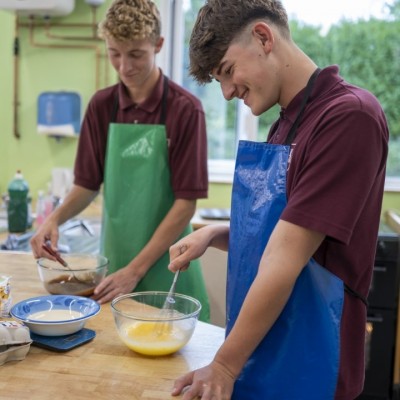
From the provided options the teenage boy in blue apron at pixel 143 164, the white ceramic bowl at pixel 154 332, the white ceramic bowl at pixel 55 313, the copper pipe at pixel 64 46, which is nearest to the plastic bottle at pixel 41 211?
the copper pipe at pixel 64 46

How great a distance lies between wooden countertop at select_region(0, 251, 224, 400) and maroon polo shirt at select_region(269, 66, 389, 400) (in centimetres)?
32

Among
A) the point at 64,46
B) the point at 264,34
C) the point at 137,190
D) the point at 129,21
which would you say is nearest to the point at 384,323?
the point at 137,190

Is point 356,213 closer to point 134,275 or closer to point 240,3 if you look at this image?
point 240,3

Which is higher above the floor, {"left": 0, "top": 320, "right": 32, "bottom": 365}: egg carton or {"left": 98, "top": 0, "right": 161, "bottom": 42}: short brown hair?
{"left": 98, "top": 0, "right": 161, "bottom": 42}: short brown hair

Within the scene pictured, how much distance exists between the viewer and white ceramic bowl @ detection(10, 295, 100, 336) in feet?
3.80

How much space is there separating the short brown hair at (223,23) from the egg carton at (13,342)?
65 centimetres

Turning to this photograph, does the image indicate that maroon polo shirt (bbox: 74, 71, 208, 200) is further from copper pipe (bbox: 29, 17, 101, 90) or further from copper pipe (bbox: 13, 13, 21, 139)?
copper pipe (bbox: 13, 13, 21, 139)

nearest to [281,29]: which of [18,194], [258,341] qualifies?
[258,341]

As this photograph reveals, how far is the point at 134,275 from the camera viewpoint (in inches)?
62.8

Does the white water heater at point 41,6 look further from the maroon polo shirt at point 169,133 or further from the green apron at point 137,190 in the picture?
the green apron at point 137,190

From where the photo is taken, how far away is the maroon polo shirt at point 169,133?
5.59 ft

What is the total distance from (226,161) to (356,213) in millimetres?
2590

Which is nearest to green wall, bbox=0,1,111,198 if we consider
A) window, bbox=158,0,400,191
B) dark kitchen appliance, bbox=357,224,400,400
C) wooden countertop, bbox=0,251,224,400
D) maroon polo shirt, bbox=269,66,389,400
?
window, bbox=158,0,400,191

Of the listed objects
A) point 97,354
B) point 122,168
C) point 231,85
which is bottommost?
point 97,354
